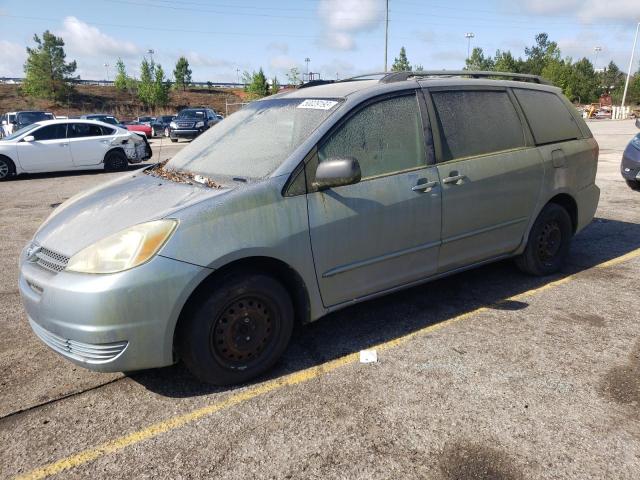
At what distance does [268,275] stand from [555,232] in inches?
118

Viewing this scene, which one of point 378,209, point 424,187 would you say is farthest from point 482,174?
point 378,209

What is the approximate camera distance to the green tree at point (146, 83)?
63750 millimetres

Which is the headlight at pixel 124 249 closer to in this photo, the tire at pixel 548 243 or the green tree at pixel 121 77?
the tire at pixel 548 243

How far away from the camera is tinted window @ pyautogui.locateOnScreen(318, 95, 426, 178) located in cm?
320

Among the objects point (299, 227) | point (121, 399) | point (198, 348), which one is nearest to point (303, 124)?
point (299, 227)

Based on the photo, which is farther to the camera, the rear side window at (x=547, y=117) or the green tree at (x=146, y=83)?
the green tree at (x=146, y=83)

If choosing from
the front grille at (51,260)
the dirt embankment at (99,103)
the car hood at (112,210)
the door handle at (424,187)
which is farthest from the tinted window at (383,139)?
the dirt embankment at (99,103)

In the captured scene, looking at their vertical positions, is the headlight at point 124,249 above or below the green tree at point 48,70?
below

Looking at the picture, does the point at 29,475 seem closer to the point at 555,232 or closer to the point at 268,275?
the point at 268,275

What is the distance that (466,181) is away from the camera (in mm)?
3691

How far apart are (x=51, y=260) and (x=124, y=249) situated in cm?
54

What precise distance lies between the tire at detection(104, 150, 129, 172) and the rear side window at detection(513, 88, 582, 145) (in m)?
12.0

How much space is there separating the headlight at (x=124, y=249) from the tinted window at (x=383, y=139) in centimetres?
107

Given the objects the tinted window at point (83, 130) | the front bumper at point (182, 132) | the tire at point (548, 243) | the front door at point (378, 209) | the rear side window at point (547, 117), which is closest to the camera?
the front door at point (378, 209)
